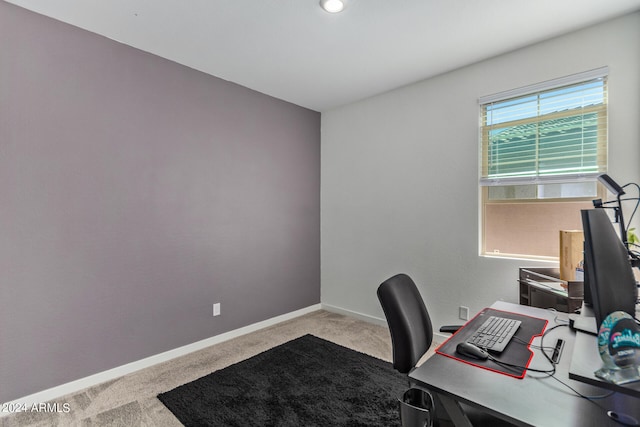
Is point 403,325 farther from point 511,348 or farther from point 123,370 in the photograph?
point 123,370

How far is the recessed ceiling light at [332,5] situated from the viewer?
2.11 meters

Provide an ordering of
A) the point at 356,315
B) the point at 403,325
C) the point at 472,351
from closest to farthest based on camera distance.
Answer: the point at 472,351
the point at 403,325
the point at 356,315

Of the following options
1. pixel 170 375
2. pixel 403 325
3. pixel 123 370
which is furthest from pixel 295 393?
pixel 123 370

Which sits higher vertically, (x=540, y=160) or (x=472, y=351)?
(x=540, y=160)

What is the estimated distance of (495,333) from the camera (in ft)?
4.75

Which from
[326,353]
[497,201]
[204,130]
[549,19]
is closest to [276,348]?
[326,353]

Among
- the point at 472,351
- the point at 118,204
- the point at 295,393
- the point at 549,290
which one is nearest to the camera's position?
the point at 472,351

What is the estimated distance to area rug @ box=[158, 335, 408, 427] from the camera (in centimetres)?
208

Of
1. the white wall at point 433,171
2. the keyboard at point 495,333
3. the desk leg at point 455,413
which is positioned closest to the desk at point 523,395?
the desk leg at point 455,413

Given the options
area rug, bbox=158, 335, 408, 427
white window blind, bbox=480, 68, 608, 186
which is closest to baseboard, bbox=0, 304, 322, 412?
area rug, bbox=158, 335, 408, 427

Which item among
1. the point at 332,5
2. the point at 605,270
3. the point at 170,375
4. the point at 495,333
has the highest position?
the point at 332,5

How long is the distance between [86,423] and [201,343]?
45.8 inches

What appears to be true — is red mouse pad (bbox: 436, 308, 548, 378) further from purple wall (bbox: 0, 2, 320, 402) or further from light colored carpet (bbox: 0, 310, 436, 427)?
purple wall (bbox: 0, 2, 320, 402)

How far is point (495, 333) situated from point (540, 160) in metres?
1.92
